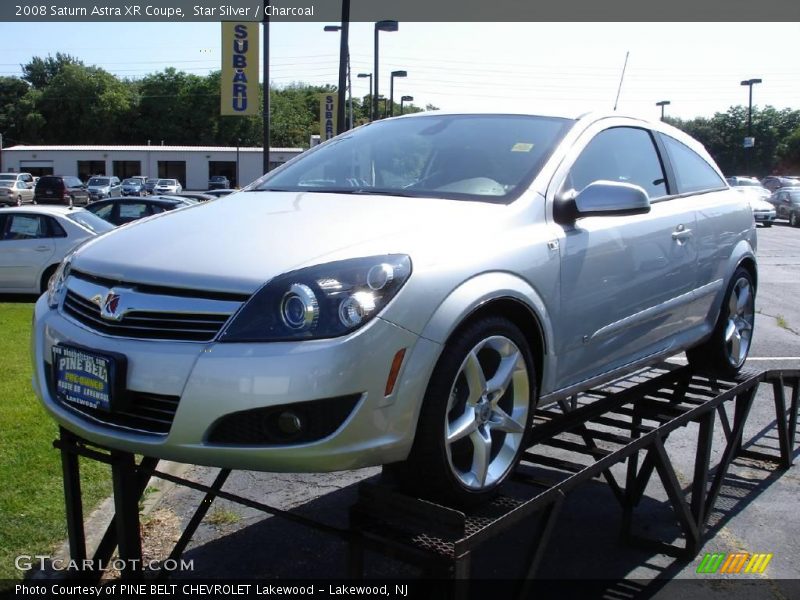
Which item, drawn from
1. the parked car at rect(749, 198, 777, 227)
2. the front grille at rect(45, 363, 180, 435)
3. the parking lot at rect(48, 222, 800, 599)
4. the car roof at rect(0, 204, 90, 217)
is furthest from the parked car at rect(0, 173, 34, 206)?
the front grille at rect(45, 363, 180, 435)

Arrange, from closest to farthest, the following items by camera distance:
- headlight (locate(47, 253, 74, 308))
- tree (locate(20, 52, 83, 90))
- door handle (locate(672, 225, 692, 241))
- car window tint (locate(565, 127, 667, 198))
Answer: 1. headlight (locate(47, 253, 74, 308))
2. car window tint (locate(565, 127, 667, 198))
3. door handle (locate(672, 225, 692, 241))
4. tree (locate(20, 52, 83, 90))

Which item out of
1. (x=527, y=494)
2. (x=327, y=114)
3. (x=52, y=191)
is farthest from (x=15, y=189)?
(x=527, y=494)

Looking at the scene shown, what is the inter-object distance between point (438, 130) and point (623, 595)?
7.45 feet

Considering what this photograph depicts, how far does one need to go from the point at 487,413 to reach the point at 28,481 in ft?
8.95

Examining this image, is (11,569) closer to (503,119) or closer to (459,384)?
(459,384)

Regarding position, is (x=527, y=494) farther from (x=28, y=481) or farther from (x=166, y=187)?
(x=166, y=187)

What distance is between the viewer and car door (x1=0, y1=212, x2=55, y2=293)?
12.0m

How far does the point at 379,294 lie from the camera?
2607 mm

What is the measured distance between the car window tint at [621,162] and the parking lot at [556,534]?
71.2 inches

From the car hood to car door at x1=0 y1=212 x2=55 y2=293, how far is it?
961 centimetres

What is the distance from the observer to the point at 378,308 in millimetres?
2584

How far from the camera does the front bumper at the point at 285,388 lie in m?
2.49

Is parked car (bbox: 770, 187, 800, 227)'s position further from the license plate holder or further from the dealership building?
the dealership building

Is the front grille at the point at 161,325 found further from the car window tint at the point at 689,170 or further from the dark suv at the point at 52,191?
the dark suv at the point at 52,191
